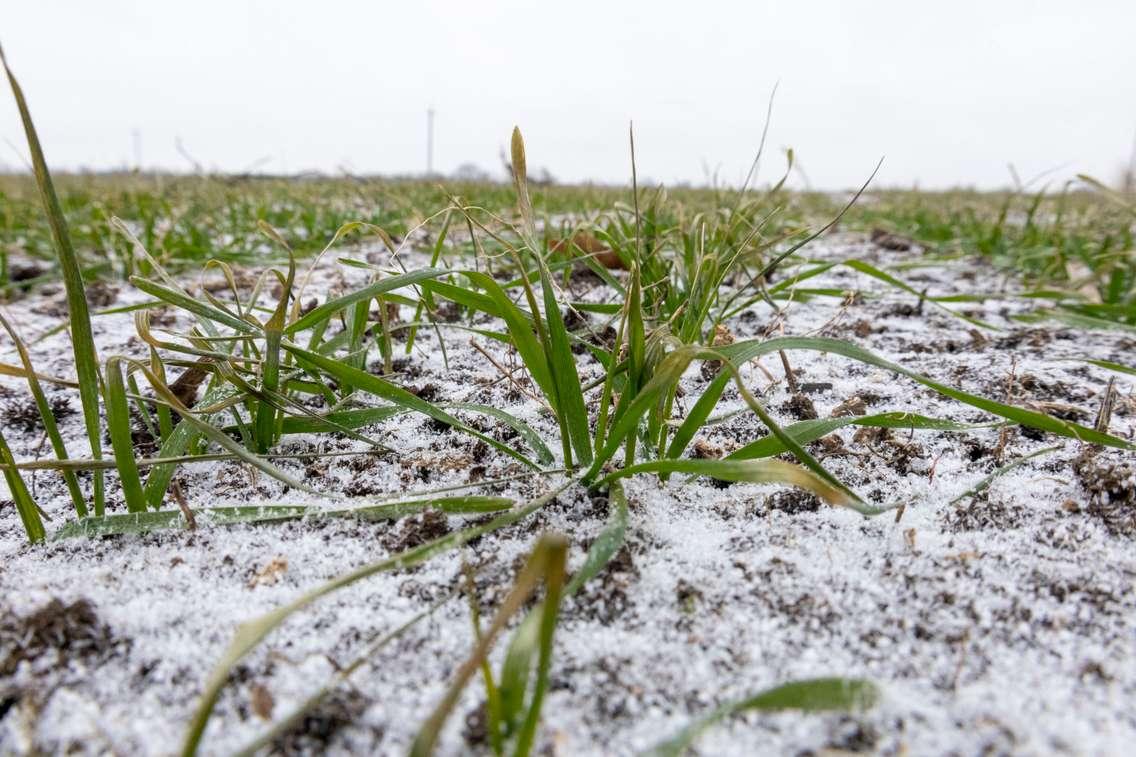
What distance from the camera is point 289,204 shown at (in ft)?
13.5

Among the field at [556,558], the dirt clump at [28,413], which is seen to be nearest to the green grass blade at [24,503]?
the field at [556,558]

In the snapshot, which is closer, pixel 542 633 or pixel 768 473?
pixel 542 633

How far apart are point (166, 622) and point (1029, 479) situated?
3.08 feet

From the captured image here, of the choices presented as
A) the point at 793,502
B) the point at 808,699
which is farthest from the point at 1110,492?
the point at 808,699

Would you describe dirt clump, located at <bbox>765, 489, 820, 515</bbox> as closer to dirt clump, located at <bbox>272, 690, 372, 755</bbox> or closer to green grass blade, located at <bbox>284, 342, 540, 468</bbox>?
green grass blade, located at <bbox>284, 342, 540, 468</bbox>

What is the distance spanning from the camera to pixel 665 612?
2.17 ft

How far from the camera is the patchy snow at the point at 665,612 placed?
54 centimetres

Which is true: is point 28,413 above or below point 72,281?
below

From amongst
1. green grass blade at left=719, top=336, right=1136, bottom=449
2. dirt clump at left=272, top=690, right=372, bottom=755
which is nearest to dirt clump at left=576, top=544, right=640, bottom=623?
dirt clump at left=272, top=690, right=372, bottom=755

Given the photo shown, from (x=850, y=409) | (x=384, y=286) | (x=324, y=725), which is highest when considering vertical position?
(x=384, y=286)

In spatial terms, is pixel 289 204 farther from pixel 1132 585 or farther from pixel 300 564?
pixel 1132 585

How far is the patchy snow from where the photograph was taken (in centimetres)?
54

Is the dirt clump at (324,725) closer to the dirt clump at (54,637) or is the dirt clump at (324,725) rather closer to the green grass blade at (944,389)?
the dirt clump at (54,637)

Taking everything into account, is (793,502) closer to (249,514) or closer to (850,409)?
(850,409)
